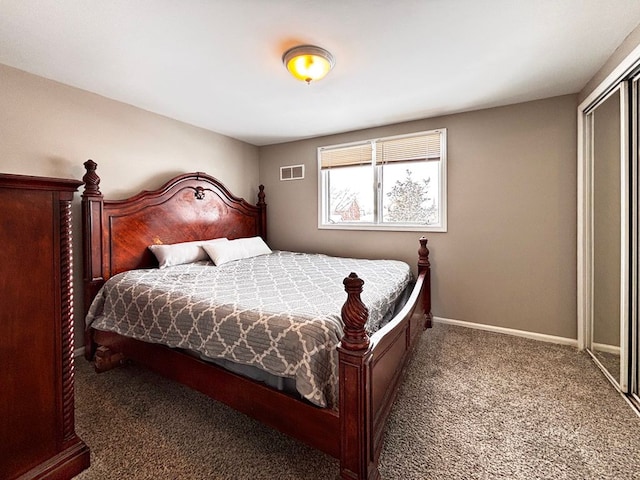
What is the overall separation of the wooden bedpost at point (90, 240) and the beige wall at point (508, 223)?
2.88 meters

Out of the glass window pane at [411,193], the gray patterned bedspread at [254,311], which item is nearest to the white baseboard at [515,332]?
the gray patterned bedspread at [254,311]

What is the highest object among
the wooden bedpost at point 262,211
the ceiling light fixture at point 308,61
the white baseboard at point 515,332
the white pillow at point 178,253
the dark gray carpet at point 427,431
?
the ceiling light fixture at point 308,61

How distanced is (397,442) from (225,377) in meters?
0.98

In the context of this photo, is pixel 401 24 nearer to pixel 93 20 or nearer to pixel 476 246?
pixel 93 20

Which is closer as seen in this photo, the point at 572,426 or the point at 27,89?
the point at 572,426

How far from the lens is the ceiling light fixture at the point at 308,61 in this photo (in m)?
1.89

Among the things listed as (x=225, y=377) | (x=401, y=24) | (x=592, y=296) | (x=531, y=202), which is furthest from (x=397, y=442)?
(x=531, y=202)

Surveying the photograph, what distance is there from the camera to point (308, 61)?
1940mm

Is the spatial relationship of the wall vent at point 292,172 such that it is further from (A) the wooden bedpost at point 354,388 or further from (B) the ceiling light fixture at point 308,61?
(A) the wooden bedpost at point 354,388

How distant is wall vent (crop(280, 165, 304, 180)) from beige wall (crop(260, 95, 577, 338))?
46.1 inches

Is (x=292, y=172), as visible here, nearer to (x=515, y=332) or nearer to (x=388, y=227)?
(x=388, y=227)

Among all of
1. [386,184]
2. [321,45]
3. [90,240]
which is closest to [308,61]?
[321,45]

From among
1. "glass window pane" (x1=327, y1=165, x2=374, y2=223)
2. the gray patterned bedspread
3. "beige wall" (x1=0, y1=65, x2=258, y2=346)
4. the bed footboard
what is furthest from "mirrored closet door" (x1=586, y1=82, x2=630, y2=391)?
"beige wall" (x1=0, y1=65, x2=258, y2=346)

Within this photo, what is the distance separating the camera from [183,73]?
2227 mm
